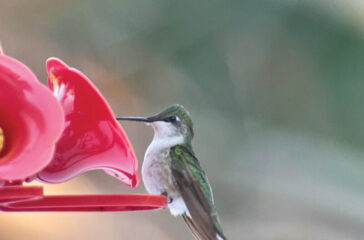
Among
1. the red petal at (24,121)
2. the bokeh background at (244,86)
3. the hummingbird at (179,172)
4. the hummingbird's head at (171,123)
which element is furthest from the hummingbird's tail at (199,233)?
the bokeh background at (244,86)

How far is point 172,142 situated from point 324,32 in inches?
128

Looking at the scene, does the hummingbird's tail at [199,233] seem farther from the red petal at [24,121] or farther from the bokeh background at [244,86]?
the bokeh background at [244,86]

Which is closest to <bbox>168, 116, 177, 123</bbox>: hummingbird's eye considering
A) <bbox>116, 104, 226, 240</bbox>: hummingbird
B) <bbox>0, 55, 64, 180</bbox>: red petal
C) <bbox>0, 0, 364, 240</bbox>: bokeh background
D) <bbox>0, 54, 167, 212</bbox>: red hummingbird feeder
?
<bbox>116, 104, 226, 240</bbox>: hummingbird

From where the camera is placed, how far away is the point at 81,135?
194cm

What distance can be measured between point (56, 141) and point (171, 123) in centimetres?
94

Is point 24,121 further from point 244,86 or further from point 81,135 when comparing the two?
point 244,86

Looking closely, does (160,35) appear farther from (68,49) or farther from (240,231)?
(240,231)

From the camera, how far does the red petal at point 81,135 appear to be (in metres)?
1.90

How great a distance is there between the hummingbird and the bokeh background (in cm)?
235

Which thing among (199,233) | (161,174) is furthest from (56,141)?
(199,233)

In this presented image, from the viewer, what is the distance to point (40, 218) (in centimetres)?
453

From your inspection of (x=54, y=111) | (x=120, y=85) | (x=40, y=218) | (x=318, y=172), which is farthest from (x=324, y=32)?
(x=54, y=111)

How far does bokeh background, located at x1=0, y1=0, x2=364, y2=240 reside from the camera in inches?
195

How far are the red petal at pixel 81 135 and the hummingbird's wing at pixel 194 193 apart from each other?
1.46 feet
